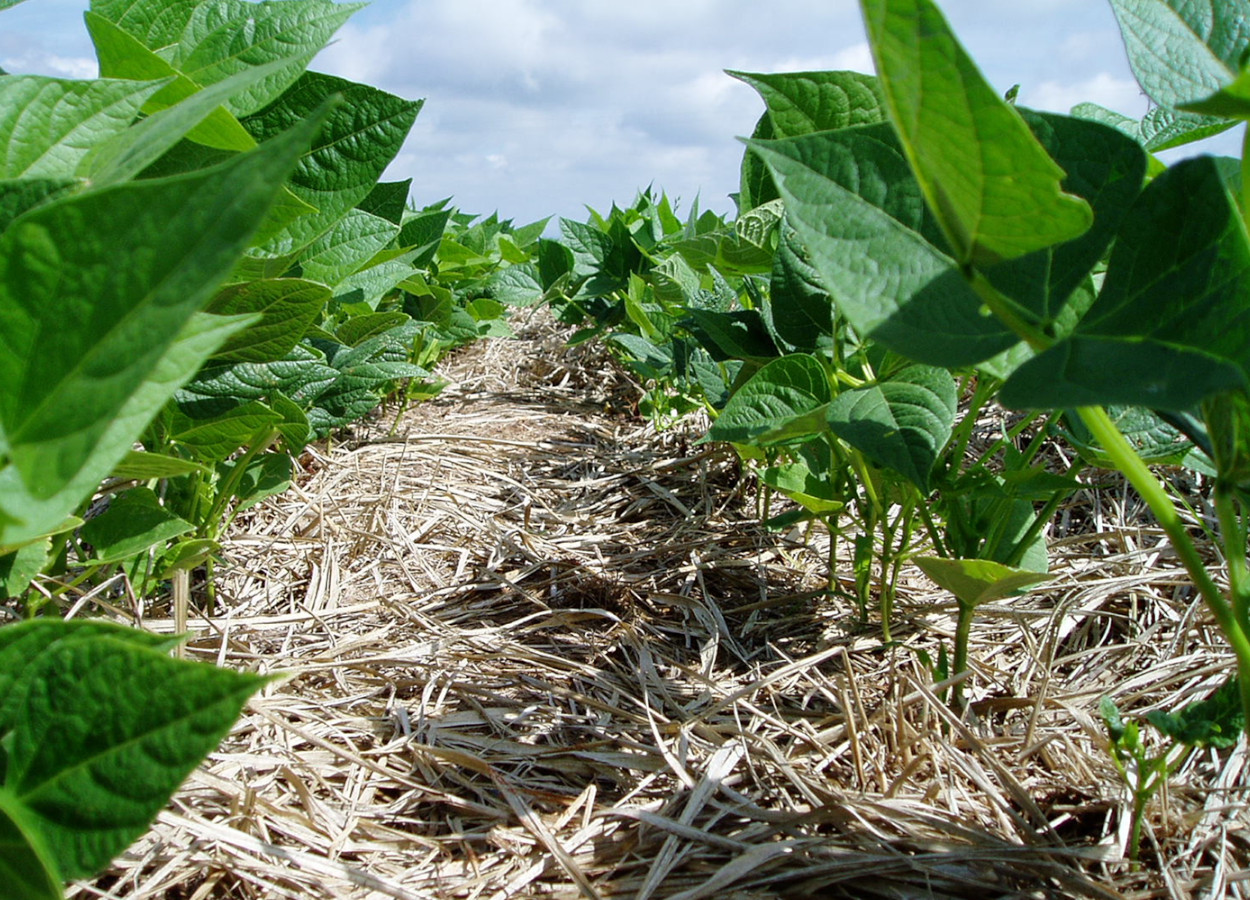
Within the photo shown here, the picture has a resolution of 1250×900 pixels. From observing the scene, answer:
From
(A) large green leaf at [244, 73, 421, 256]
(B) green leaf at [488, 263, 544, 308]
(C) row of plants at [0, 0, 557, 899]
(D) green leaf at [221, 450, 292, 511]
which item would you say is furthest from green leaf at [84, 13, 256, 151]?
(B) green leaf at [488, 263, 544, 308]

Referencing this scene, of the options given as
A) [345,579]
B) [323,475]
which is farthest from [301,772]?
[323,475]

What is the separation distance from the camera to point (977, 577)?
2.60 ft

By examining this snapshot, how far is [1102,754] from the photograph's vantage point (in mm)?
874

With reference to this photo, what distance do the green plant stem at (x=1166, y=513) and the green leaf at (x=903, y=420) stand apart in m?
0.18

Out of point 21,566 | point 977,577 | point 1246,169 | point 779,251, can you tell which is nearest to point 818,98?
point 779,251

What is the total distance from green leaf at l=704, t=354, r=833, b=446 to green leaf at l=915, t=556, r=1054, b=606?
16 centimetres

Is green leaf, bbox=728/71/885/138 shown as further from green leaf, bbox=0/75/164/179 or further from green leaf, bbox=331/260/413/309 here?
green leaf, bbox=331/260/413/309

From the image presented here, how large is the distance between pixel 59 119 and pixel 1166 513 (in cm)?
66

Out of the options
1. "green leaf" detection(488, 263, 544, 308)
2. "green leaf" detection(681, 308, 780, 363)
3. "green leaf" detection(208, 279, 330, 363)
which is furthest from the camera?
"green leaf" detection(488, 263, 544, 308)

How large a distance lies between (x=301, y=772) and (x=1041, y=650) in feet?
2.83

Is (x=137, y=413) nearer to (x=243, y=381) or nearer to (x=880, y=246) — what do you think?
(x=880, y=246)

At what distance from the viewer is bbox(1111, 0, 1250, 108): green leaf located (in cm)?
55

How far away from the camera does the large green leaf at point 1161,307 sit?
403mm

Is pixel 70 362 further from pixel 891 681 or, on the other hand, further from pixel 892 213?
pixel 891 681
